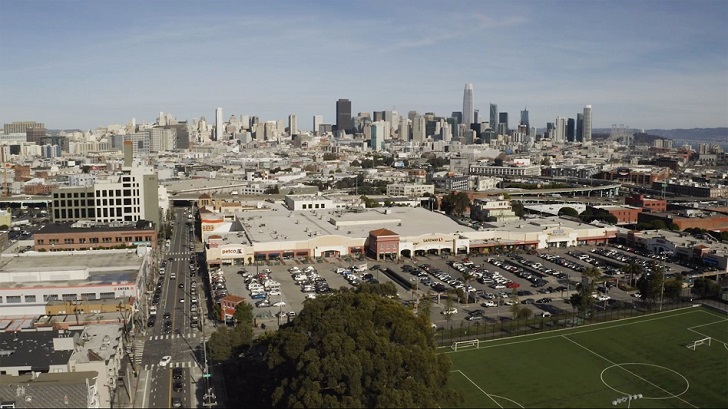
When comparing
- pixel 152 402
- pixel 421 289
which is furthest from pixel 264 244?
pixel 152 402

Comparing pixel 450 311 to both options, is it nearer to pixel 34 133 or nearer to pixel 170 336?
pixel 170 336

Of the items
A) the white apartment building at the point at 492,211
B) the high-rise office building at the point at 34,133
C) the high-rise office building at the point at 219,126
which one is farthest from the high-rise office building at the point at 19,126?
the white apartment building at the point at 492,211

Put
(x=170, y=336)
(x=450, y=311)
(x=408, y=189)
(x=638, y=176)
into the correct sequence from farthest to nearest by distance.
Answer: (x=638, y=176) → (x=408, y=189) → (x=450, y=311) → (x=170, y=336)

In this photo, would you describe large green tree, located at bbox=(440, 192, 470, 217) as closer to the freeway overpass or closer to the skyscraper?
the freeway overpass

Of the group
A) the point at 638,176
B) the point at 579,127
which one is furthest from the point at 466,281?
the point at 579,127

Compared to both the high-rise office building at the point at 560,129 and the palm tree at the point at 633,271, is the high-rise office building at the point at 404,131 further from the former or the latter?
the palm tree at the point at 633,271
